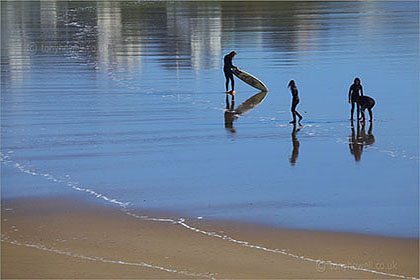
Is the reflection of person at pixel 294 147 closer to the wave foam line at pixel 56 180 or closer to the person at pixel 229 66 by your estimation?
the wave foam line at pixel 56 180

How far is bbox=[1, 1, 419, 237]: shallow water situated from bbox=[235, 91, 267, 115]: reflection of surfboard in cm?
19

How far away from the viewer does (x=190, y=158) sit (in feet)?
57.4

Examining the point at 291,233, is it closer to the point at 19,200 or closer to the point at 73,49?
the point at 19,200

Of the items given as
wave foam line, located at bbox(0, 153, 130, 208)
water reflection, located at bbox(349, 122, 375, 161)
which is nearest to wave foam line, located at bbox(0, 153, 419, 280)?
wave foam line, located at bbox(0, 153, 130, 208)

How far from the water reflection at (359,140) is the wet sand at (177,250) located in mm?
5502

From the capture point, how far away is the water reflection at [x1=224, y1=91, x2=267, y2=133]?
70.9 feet

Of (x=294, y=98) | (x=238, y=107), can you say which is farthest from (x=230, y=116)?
(x=294, y=98)

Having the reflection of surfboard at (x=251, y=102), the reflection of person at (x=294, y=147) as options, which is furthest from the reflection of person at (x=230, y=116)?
the reflection of person at (x=294, y=147)

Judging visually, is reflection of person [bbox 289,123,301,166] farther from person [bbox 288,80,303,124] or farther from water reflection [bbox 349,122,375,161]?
water reflection [bbox 349,122,375,161]

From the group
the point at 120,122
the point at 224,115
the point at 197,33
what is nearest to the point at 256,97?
the point at 224,115

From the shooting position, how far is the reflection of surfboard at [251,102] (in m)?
23.4

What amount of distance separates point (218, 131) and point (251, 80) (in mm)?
6921

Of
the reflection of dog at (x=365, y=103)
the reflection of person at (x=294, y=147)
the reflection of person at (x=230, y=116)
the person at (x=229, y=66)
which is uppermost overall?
the person at (x=229, y=66)

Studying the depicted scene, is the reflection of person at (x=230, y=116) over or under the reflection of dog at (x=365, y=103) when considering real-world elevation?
under
